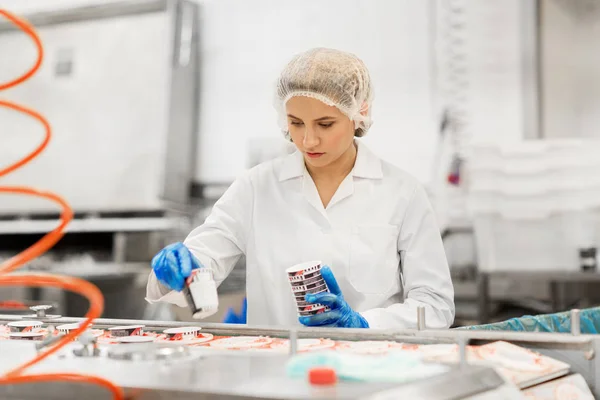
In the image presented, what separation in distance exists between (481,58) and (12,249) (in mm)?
3606

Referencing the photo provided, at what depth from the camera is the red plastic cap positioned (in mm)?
852

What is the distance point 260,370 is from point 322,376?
0.41 ft

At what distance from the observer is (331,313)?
151cm

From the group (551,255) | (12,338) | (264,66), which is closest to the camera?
(12,338)

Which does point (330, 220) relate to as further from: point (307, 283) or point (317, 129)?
point (307, 283)

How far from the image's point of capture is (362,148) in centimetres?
199

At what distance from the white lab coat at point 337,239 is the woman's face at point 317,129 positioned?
5.1 inches

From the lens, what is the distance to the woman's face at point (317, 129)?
1.78 metres

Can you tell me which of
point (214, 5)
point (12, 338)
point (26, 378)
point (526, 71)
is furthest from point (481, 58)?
point (26, 378)

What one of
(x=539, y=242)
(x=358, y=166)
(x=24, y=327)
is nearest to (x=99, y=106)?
(x=539, y=242)

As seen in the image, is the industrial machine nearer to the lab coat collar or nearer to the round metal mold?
the round metal mold

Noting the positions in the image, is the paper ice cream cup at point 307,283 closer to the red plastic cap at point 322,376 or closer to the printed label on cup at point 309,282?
the printed label on cup at point 309,282

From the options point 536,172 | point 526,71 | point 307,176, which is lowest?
point 307,176

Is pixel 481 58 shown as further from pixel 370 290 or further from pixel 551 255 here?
pixel 370 290
